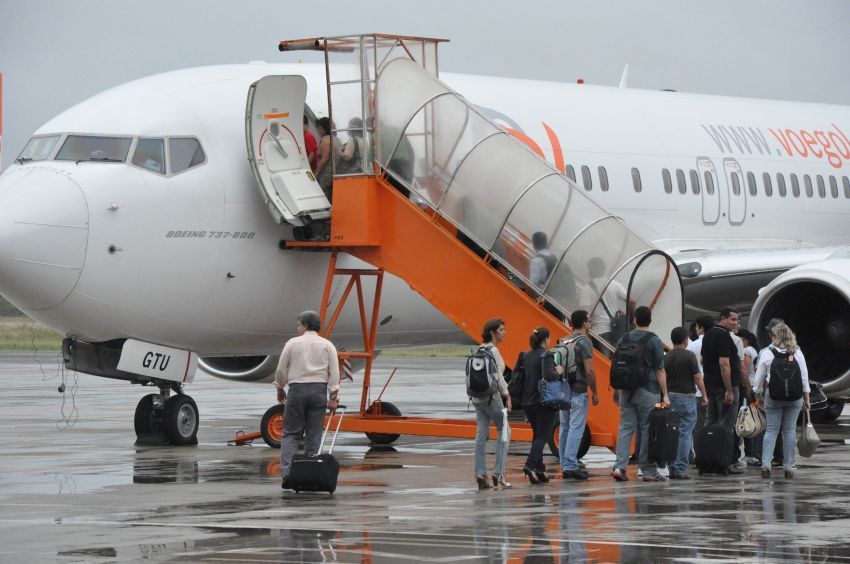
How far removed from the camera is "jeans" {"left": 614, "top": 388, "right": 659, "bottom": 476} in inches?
584

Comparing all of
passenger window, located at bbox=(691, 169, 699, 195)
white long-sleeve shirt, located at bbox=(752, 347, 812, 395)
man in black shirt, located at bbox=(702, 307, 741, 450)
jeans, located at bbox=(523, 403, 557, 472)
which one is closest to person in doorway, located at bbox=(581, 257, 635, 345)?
man in black shirt, located at bbox=(702, 307, 741, 450)

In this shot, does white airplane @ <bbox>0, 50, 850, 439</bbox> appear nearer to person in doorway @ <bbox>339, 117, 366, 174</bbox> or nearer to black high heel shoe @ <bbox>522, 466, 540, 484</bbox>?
person in doorway @ <bbox>339, 117, 366, 174</bbox>

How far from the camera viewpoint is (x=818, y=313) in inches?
832

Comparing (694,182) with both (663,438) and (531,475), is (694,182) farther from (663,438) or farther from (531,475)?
(531,475)

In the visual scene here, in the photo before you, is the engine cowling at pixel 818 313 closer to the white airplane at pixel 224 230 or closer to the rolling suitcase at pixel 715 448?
the white airplane at pixel 224 230

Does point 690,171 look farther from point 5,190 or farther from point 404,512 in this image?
point 404,512

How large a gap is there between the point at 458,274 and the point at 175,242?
3.12 m

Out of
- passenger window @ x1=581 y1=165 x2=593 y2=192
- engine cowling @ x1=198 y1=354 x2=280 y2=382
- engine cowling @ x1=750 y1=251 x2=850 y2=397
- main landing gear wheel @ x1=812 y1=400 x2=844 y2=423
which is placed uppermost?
passenger window @ x1=581 y1=165 x2=593 y2=192

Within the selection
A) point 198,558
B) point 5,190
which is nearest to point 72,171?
point 5,190

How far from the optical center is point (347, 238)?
17.5 metres

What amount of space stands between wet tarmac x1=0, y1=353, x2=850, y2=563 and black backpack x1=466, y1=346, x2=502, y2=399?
0.89 metres

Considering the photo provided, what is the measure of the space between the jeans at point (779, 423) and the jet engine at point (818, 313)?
4385mm

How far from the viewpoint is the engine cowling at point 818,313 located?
19.5m

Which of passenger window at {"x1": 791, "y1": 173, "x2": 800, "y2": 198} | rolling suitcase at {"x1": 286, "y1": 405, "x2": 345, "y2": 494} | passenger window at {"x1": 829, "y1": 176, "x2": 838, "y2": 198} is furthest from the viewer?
passenger window at {"x1": 829, "y1": 176, "x2": 838, "y2": 198}
